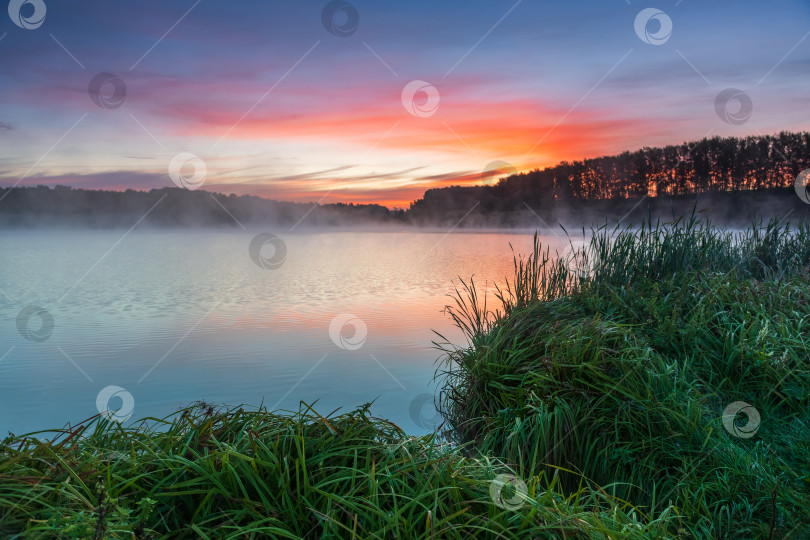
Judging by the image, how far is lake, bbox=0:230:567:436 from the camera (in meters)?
6.17

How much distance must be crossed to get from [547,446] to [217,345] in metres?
6.78

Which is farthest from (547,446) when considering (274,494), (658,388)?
(274,494)

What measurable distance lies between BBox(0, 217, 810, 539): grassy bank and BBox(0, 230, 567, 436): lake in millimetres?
1023

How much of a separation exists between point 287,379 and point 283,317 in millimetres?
4123

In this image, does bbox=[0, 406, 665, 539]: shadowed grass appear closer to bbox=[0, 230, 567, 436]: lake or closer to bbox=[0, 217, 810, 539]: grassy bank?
bbox=[0, 217, 810, 539]: grassy bank

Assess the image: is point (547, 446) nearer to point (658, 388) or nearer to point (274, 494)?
point (658, 388)

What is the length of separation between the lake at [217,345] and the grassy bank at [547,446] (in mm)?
1023

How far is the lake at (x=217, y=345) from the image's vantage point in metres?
6.17

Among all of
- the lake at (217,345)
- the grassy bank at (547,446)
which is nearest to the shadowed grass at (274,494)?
the grassy bank at (547,446)

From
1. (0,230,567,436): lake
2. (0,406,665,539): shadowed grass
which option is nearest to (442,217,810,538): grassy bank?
(0,406,665,539): shadowed grass

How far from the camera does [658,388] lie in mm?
3814

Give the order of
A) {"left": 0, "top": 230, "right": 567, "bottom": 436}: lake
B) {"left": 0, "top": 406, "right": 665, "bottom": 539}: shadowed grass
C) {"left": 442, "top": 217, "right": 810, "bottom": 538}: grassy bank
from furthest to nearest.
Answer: {"left": 0, "top": 230, "right": 567, "bottom": 436}: lake → {"left": 442, "top": 217, "right": 810, "bottom": 538}: grassy bank → {"left": 0, "top": 406, "right": 665, "bottom": 539}: shadowed grass

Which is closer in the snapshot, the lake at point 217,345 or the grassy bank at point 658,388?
the grassy bank at point 658,388

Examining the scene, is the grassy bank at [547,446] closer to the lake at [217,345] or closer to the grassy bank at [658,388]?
the grassy bank at [658,388]
